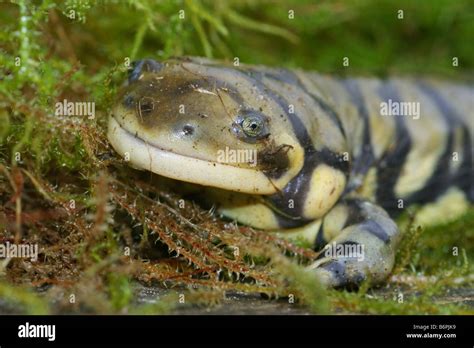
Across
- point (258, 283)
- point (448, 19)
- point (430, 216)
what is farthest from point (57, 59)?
point (448, 19)

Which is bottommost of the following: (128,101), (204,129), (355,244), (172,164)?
(355,244)

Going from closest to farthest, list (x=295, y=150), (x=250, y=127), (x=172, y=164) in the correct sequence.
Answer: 1. (x=172, y=164)
2. (x=250, y=127)
3. (x=295, y=150)

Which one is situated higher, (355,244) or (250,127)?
(250,127)

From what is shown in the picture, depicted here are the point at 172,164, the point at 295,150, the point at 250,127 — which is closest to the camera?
the point at 172,164

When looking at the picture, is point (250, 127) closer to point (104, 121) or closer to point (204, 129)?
point (204, 129)

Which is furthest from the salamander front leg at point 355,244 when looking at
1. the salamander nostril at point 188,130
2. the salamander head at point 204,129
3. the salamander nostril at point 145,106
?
the salamander nostril at point 145,106

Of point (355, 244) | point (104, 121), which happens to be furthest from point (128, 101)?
point (355, 244)

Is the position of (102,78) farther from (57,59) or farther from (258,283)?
(258,283)

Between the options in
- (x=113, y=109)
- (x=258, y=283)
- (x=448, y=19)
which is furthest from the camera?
(x=448, y=19)
